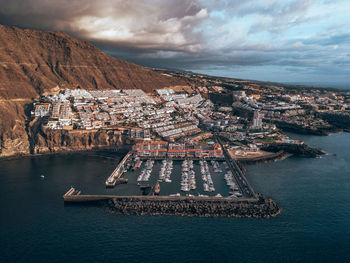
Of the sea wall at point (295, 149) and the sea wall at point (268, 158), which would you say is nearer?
the sea wall at point (268, 158)

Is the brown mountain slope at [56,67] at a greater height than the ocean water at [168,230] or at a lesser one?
greater

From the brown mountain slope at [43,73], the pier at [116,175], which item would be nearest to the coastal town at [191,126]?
the pier at [116,175]

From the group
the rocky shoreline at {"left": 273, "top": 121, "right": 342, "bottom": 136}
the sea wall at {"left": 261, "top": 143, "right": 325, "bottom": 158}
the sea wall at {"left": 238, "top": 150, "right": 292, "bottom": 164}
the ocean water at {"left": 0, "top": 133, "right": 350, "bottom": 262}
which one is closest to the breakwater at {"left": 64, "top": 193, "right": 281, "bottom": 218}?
the ocean water at {"left": 0, "top": 133, "right": 350, "bottom": 262}

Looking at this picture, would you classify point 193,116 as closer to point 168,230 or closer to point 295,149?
point 295,149

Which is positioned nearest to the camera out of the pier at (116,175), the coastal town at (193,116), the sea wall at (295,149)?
the pier at (116,175)

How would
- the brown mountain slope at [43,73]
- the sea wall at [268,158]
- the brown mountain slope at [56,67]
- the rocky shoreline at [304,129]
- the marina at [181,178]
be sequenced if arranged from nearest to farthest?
the marina at [181,178] < the sea wall at [268,158] < the brown mountain slope at [43,73] < the brown mountain slope at [56,67] < the rocky shoreline at [304,129]

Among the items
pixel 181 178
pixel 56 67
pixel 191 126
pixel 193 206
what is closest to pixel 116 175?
pixel 181 178

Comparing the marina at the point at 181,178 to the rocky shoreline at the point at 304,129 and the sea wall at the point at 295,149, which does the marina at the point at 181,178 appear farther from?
the rocky shoreline at the point at 304,129

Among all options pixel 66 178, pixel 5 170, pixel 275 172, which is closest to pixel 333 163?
pixel 275 172
